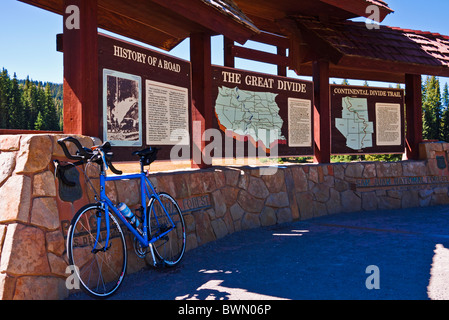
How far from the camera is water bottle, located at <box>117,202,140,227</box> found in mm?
3976

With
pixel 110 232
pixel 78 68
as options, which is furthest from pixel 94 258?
pixel 78 68

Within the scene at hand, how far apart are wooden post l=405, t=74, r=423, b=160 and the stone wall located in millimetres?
282

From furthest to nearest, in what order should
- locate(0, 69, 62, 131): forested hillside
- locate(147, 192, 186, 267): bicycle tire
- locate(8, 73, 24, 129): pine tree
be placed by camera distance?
locate(8, 73, 24, 129): pine tree
locate(0, 69, 62, 131): forested hillside
locate(147, 192, 186, 267): bicycle tire

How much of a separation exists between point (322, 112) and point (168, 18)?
14.0 ft

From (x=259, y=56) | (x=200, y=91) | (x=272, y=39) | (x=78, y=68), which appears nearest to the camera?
(x=78, y=68)

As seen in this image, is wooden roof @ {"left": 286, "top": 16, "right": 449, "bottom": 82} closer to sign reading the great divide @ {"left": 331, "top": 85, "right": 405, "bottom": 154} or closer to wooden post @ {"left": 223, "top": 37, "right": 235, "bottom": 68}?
sign reading the great divide @ {"left": 331, "top": 85, "right": 405, "bottom": 154}

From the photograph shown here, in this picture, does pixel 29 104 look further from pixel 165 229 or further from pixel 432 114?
pixel 165 229

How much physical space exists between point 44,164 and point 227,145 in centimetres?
408

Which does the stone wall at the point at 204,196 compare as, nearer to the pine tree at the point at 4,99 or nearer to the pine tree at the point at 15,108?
the pine tree at the point at 4,99

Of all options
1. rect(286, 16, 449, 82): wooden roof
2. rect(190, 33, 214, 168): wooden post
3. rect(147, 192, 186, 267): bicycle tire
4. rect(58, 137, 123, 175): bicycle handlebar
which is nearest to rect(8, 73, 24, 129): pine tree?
rect(286, 16, 449, 82): wooden roof

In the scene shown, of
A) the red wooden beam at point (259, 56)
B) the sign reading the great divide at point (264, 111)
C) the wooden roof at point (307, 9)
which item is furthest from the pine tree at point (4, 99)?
the sign reading the great divide at point (264, 111)

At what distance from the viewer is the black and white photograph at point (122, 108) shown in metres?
5.00

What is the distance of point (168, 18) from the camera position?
6102mm

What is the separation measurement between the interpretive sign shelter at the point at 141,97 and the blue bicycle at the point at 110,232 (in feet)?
2.83
